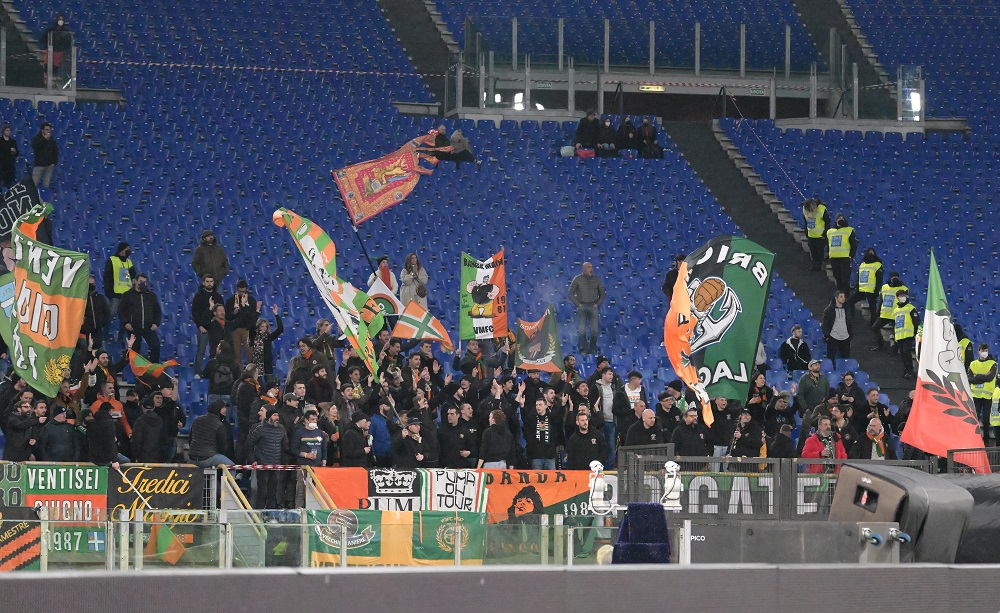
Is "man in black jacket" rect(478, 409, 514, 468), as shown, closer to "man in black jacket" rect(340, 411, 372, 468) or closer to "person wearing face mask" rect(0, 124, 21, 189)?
"man in black jacket" rect(340, 411, 372, 468)

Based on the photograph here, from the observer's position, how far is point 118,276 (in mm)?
20453

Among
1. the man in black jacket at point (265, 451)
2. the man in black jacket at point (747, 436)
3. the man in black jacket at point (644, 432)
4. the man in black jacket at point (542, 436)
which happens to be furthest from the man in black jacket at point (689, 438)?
the man in black jacket at point (265, 451)

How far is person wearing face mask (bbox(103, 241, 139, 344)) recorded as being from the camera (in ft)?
67.1

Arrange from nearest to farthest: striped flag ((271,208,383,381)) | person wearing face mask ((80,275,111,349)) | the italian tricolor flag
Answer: the italian tricolor flag → striped flag ((271,208,383,381)) → person wearing face mask ((80,275,111,349))

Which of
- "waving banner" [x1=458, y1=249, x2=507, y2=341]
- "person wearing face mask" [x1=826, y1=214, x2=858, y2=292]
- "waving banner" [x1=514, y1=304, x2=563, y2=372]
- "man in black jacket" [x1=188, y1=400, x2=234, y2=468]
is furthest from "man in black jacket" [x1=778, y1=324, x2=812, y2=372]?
"man in black jacket" [x1=188, y1=400, x2=234, y2=468]

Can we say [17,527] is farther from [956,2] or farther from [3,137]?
[956,2]

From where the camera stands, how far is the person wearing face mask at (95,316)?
64.1 feet

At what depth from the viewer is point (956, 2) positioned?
3312 cm

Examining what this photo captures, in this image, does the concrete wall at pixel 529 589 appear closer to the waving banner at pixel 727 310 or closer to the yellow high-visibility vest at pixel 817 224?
the waving banner at pixel 727 310

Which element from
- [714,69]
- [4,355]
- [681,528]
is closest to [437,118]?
[714,69]

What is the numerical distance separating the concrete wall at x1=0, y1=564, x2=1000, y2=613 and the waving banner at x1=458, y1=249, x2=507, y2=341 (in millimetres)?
11541

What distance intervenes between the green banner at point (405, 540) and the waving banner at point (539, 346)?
790 cm

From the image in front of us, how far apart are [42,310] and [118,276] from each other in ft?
15.7

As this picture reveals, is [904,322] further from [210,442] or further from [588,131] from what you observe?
[210,442]
